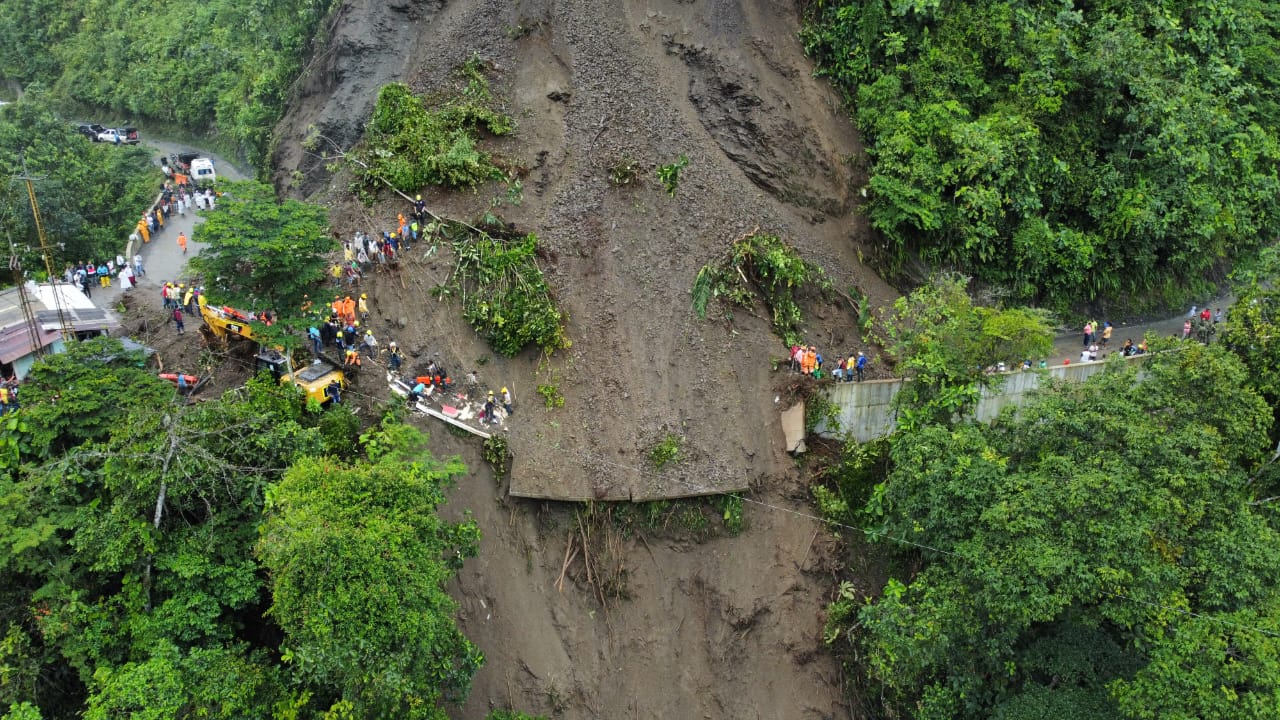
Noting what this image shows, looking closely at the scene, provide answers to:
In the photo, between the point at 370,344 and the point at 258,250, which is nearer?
the point at 258,250

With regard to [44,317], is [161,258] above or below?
below

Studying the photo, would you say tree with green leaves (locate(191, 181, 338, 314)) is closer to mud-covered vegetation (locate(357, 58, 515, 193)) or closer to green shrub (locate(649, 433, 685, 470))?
mud-covered vegetation (locate(357, 58, 515, 193))

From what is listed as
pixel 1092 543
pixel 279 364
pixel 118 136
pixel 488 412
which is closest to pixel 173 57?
pixel 118 136

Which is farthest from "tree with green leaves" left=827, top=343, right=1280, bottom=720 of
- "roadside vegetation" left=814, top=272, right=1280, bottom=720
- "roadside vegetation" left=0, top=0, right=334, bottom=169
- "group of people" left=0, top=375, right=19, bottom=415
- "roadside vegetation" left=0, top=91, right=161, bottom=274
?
"roadside vegetation" left=0, top=91, right=161, bottom=274

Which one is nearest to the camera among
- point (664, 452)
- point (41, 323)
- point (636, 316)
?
point (664, 452)

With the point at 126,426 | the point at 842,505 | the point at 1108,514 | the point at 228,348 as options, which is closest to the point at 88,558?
the point at 126,426

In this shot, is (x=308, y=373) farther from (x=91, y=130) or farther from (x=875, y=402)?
(x=91, y=130)

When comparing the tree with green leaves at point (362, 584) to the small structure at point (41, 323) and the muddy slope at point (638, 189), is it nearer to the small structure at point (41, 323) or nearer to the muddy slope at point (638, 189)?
the muddy slope at point (638, 189)
